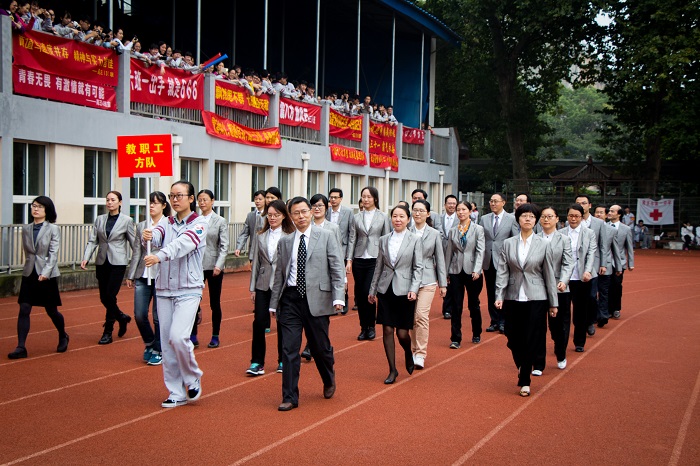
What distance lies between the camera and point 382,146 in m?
30.6

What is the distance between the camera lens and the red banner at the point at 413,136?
3269 cm

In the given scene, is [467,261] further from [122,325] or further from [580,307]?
[122,325]

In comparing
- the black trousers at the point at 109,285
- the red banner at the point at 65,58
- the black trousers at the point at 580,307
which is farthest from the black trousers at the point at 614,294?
the red banner at the point at 65,58

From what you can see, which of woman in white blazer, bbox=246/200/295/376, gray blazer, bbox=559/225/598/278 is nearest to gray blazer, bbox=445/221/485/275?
gray blazer, bbox=559/225/598/278

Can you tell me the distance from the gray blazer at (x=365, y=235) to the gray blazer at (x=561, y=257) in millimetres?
3356

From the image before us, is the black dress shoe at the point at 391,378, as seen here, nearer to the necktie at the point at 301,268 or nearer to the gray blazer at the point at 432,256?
the gray blazer at the point at 432,256

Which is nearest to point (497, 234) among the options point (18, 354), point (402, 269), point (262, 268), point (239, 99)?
point (402, 269)

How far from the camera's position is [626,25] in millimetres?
36531

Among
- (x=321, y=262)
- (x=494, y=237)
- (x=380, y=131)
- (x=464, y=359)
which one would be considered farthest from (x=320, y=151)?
(x=321, y=262)

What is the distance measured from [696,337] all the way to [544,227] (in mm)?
4486

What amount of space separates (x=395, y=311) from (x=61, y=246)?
30.7ft

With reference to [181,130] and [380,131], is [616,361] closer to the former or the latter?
[181,130]

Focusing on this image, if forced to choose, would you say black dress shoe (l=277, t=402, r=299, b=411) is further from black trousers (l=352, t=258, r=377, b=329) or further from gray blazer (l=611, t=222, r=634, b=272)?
gray blazer (l=611, t=222, r=634, b=272)

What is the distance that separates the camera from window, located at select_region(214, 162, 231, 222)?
2175 cm
